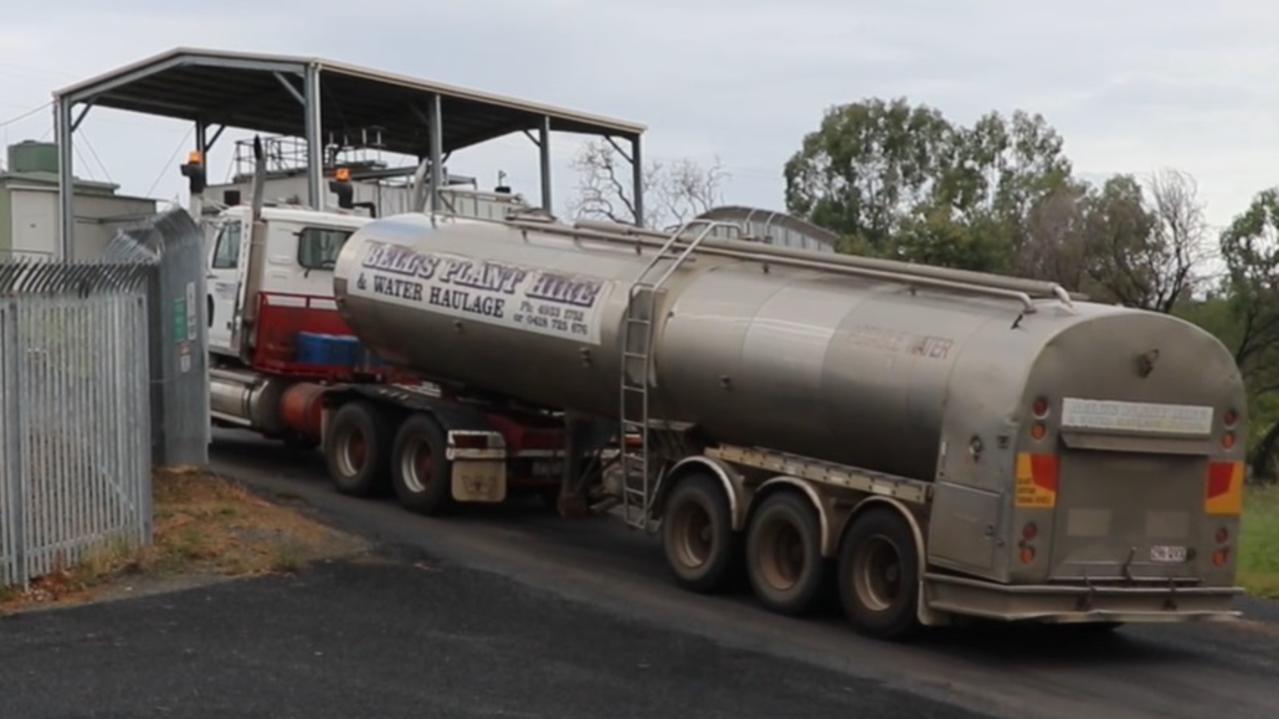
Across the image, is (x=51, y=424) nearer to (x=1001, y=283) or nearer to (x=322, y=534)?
(x=322, y=534)

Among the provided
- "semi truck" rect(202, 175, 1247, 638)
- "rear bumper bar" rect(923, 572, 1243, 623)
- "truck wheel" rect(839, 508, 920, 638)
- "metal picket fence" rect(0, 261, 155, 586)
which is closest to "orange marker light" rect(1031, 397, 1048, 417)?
"semi truck" rect(202, 175, 1247, 638)

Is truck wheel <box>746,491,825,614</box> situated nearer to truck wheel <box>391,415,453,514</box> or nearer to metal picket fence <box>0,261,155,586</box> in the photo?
truck wheel <box>391,415,453,514</box>

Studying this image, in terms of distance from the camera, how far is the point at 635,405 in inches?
531

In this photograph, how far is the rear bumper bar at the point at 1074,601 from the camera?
33.9 feet

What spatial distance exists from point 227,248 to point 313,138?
882cm

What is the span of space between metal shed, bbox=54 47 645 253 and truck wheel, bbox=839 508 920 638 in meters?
16.8

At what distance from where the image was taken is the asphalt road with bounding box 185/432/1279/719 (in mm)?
9734

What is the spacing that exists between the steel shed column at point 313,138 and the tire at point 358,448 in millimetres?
9756

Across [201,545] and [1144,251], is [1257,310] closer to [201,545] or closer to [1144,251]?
[1144,251]

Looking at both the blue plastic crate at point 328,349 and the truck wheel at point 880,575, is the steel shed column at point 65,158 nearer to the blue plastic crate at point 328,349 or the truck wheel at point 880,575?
the blue plastic crate at point 328,349

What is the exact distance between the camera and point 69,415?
447 inches

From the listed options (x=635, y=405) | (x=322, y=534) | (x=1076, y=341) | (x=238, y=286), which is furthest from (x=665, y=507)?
(x=238, y=286)

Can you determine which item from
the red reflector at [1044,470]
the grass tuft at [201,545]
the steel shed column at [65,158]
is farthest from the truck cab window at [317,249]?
the steel shed column at [65,158]

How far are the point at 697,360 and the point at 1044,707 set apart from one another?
4280 millimetres
